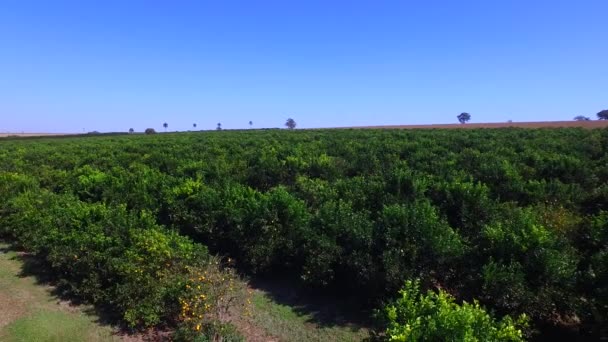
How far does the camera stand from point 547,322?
609 cm

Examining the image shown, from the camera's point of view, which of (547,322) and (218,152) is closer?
(547,322)

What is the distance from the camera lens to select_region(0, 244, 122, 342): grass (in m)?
6.06

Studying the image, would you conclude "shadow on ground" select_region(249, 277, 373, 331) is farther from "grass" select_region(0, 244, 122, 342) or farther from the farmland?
"grass" select_region(0, 244, 122, 342)

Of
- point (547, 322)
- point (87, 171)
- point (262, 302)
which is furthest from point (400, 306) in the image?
point (87, 171)

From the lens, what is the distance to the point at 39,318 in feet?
21.6

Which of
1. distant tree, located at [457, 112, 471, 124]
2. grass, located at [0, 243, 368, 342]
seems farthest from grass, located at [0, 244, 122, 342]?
distant tree, located at [457, 112, 471, 124]

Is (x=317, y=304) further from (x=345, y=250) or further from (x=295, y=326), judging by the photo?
(x=345, y=250)

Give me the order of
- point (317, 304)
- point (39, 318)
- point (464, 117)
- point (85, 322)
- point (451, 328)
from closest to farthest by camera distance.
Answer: point (451, 328) < point (85, 322) < point (39, 318) < point (317, 304) < point (464, 117)

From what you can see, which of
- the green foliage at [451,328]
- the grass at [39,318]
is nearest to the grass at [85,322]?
the grass at [39,318]

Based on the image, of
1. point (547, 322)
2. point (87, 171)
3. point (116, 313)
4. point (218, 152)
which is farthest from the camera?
point (218, 152)

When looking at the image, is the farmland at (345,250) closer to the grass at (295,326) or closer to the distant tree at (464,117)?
the grass at (295,326)

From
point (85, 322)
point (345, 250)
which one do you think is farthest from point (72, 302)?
point (345, 250)

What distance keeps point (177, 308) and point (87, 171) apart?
10.0 meters

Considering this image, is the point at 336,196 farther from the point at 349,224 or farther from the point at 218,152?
the point at 218,152
